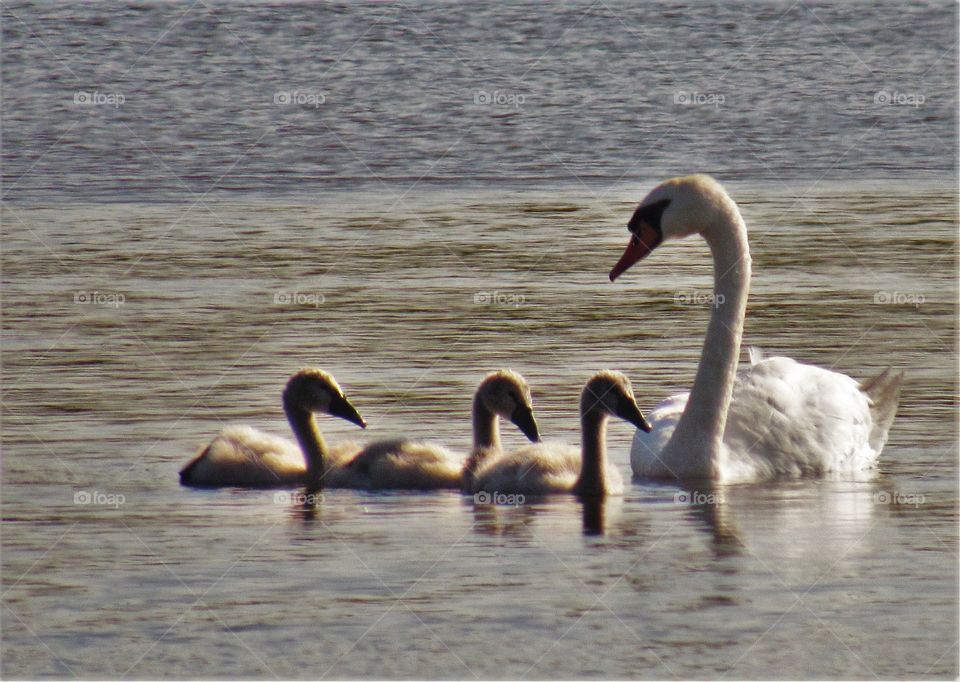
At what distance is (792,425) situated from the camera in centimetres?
1039

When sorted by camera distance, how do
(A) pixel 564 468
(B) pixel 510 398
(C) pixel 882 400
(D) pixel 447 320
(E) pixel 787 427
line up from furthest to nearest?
(D) pixel 447 320 < (C) pixel 882 400 < (E) pixel 787 427 < (B) pixel 510 398 < (A) pixel 564 468

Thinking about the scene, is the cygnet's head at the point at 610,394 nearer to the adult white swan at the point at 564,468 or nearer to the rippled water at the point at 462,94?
the adult white swan at the point at 564,468

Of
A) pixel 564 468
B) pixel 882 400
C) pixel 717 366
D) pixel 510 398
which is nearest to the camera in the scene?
pixel 564 468

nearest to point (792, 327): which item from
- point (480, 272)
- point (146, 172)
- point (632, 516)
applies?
point (480, 272)

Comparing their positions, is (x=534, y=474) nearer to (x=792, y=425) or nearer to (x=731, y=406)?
(x=731, y=406)

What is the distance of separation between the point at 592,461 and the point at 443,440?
1246 mm

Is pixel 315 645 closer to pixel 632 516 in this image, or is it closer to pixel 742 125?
pixel 632 516

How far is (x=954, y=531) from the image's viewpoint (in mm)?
8523

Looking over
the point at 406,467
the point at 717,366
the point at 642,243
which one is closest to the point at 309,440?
the point at 406,467

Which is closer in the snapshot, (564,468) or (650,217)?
(564,468)

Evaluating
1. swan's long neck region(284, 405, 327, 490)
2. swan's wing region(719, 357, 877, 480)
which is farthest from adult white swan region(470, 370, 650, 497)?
swan's long neck region(284, 405, 327, 490)

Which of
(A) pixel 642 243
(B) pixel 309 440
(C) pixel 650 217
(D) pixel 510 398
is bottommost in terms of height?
(B) pixel 309 440

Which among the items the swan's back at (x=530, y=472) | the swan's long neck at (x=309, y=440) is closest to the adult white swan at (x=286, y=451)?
the swan's long neck at (x=309, y=440)

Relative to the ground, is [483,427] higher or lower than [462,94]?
lower
